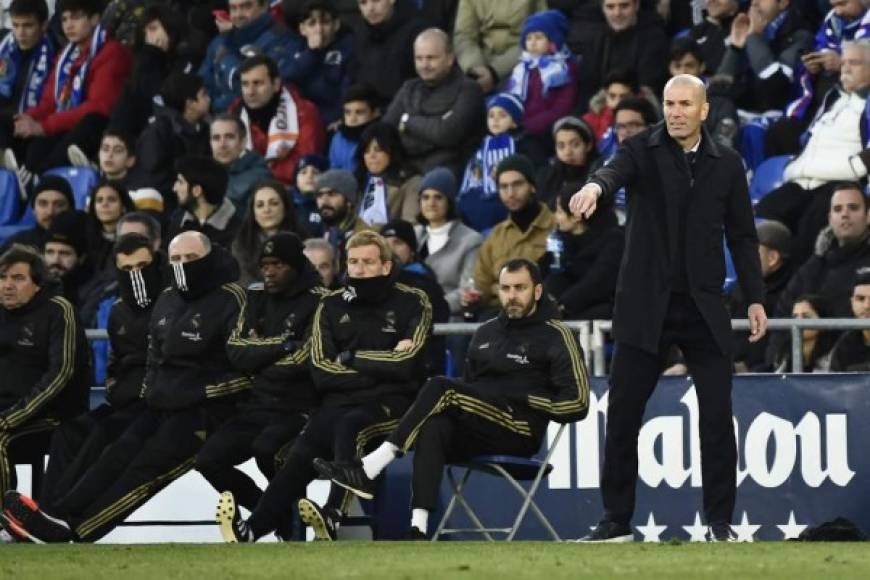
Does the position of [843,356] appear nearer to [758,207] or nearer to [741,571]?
[758,207]

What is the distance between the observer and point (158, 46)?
19141mm

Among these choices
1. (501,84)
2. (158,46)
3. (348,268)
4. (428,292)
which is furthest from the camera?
(158,46)

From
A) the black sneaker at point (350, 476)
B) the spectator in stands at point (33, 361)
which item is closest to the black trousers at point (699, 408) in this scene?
the black sneaker at point (350, 476)

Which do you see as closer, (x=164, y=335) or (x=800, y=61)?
(x=164, y=335)

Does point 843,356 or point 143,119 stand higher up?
point 143,119

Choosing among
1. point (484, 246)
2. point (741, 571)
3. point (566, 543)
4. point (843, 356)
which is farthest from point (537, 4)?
point (741, 571)

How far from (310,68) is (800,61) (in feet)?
14.6

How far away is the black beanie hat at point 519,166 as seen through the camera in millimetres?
14930

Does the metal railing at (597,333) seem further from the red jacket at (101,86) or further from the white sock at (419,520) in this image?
the red jacket at (101,86)

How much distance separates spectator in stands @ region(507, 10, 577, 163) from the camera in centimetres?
1655

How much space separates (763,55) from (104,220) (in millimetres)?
5173

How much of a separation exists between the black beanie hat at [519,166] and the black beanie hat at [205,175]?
2.30 metres

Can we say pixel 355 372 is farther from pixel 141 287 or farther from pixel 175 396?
pixel 141 287

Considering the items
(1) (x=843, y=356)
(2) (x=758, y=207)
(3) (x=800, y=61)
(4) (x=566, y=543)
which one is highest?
(3) (x=800, y=61)
